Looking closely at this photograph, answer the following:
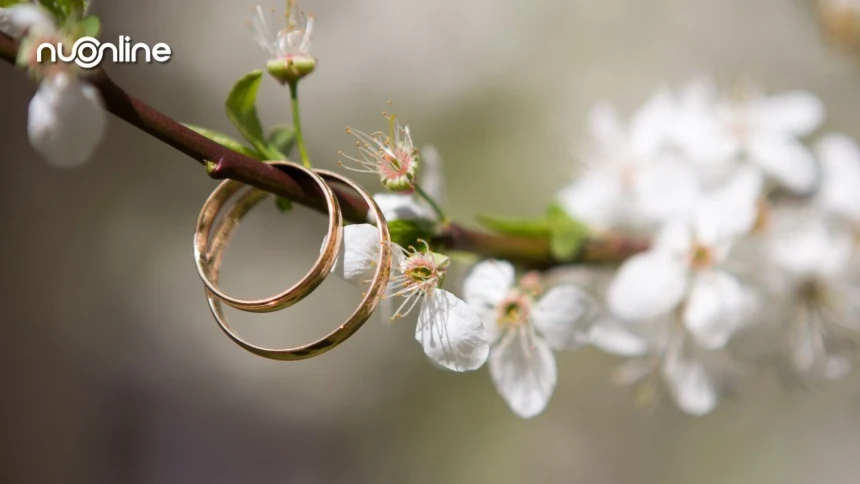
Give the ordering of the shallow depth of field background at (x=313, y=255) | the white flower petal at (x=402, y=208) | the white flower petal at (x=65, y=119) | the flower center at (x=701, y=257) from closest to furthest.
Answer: the white flower petal at (x=65, y=119) < the white flower petal at (x=402, y=208) < the flower center at (x=701, y=257) < the shallow depth of field background at (x=313, y=255)

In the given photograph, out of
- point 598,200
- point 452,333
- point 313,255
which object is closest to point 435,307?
point 452,333

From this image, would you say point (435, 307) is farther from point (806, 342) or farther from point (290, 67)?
point (806, 342)

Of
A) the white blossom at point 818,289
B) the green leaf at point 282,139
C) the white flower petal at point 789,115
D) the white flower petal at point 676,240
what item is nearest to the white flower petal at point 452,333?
the green leaf at point 282,139

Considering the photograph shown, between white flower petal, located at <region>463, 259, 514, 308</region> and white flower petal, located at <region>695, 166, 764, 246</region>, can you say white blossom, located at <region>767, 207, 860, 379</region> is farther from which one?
white flower petal, located at <region>463, 259, 514, 308</region>

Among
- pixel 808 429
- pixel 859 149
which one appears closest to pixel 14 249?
pixel 859 149

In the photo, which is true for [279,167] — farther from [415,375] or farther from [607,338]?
[415,375]

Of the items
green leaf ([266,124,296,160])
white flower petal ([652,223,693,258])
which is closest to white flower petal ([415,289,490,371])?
green leaf ([266,124,296,160])

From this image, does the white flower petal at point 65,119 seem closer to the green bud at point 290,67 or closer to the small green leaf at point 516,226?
the green bud at point 290,67
